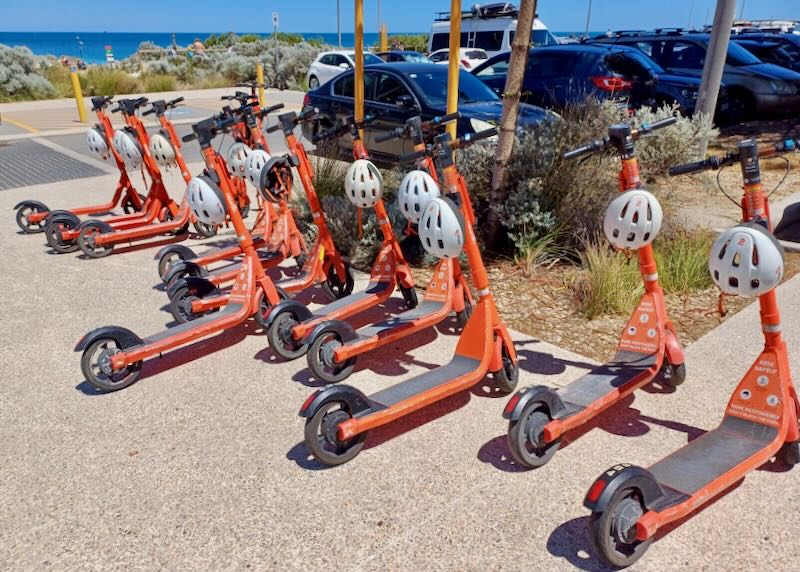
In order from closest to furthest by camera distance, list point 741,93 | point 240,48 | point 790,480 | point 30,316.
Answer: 1. point 790,480
2. point 30,316
3. point 741,93
4. point 240,48

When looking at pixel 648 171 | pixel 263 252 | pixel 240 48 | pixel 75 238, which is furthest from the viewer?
pixel 240 48

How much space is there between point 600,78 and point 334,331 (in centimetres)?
800

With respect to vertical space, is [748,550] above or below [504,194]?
below

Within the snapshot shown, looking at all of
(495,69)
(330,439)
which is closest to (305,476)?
(330,439)

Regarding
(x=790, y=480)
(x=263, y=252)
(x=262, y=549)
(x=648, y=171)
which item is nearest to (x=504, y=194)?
(x=263, y=252)

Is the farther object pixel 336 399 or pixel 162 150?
pixel 162 150

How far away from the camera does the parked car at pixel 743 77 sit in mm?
12258

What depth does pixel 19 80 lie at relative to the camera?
814 inches

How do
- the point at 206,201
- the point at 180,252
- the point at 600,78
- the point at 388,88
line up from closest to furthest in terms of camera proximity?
the point at 206,201 → the point at 180,252 → the point at 388,88 → the point at 600,78

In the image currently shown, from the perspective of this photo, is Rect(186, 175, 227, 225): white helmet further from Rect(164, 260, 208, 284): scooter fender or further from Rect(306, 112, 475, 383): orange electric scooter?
Rect(306, 112, 475, 383): orange electric scooter

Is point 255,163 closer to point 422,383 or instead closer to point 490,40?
point 422,383

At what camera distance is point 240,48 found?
108 ft

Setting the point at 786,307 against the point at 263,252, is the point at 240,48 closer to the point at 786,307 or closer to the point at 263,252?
the point at 263,252

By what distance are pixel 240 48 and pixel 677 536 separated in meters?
34.0
